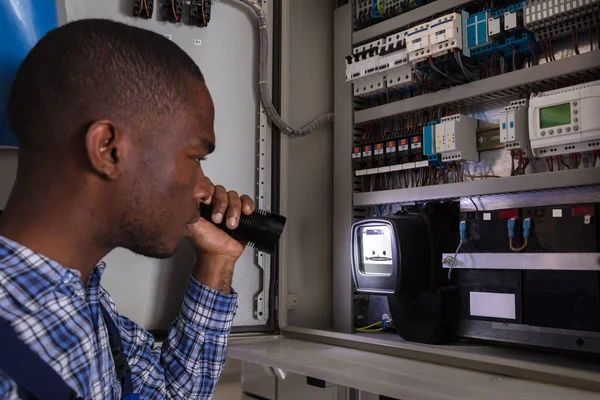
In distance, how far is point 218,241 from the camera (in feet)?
4.69

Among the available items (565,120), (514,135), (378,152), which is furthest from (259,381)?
(565,120)

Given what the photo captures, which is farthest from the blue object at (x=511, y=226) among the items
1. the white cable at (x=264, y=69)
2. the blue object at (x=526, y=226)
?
the white cable at (x=264, y=69)

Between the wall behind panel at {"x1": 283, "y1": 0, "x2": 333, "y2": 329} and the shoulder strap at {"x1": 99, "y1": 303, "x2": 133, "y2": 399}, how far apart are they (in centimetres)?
98

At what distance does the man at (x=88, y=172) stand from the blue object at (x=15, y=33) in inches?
21.7

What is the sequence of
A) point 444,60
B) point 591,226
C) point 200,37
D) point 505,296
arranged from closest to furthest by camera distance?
point 591,226 < point 505,296 < point 444,60 < point 200,37

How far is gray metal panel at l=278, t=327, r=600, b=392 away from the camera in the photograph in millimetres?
1223

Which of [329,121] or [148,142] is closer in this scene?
[148,142]

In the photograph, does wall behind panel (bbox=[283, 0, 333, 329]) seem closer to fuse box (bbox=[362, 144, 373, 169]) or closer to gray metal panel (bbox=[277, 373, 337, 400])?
fuse box (bbox=[362, 144, 373, 169])

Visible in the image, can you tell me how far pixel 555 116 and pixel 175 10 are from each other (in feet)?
4.02

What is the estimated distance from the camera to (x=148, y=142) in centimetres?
91

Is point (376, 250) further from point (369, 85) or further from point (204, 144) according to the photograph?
point (204, 144)

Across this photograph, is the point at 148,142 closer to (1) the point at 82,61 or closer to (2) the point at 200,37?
(1) the point at 82,61

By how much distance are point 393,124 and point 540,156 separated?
63 cm

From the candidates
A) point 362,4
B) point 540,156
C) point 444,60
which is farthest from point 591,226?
point 362,4
